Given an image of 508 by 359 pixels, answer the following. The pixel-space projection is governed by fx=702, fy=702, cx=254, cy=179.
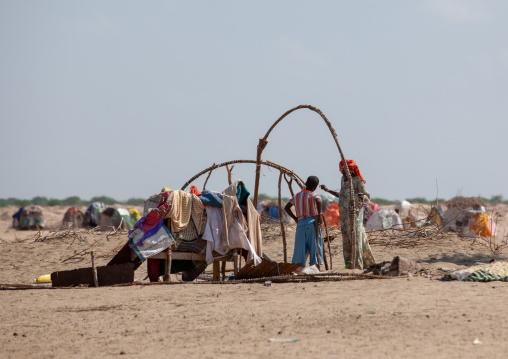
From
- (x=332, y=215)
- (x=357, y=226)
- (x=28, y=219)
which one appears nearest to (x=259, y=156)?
(x=357, y=226)

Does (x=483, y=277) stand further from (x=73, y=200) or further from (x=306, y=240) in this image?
(x=73, y=200)

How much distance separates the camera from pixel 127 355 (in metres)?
5.35

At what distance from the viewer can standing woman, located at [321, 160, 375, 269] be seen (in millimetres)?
10055

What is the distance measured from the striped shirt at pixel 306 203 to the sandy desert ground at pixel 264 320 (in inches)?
63.8

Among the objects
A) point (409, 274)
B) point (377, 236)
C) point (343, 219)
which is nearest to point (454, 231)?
point (377, 236)

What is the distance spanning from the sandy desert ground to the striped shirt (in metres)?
1.62

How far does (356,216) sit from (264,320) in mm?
4113

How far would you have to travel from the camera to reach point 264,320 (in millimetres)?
6238

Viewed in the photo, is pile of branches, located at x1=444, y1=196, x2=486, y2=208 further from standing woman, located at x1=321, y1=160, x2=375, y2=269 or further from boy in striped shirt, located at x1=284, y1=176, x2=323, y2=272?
boy in striped shirt, located at x1=284, y1=176, x2=323, y2=272

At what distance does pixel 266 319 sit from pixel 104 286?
3.33 meters

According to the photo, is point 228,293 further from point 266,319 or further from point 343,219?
point 343,219

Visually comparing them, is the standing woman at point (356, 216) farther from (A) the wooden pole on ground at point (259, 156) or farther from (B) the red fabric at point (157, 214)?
(B) the red fabric at point (157, 214)

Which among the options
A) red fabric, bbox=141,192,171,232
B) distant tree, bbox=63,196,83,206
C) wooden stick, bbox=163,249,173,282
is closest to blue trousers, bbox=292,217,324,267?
wooden stick, bbox=163,249,173,282

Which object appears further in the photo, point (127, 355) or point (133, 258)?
point (133, 258)
